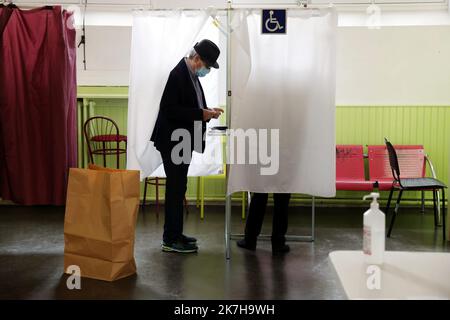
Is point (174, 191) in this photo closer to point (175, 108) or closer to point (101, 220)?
point (175, 108)

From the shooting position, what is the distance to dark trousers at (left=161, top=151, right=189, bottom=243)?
3.29m

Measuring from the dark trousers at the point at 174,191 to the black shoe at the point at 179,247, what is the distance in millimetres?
46

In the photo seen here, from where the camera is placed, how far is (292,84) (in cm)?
311

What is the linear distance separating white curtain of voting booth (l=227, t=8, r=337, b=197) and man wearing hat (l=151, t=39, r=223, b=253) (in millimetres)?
256

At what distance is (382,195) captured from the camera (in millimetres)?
5000

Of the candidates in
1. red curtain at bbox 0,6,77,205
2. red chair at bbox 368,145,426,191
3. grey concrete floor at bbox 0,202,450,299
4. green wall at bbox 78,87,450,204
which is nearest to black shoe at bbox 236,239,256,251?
grey concrete floor at bbox 0,202,450,299

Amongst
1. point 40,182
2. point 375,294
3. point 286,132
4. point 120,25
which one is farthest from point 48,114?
point 375,294

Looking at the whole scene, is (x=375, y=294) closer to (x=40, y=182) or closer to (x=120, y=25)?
(x=40, y=182)

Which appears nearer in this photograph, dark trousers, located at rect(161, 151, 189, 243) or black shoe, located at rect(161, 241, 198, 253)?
dark trousers, located at rect(161, 151, 189, 243)

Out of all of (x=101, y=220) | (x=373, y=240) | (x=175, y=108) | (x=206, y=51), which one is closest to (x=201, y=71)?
(x=206, y=51)

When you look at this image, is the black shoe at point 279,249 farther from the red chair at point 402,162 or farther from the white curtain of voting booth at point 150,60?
the red chair at point 402,162

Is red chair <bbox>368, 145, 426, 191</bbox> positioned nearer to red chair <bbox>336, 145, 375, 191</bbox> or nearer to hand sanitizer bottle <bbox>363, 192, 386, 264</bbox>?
red chair <bbox>336, 145, 375, 191</bbox>

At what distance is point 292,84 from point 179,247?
51.9 inches

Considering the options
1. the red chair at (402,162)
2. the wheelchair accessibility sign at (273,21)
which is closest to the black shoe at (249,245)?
the wheelchair accessibility sign at (273,21)
